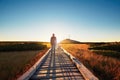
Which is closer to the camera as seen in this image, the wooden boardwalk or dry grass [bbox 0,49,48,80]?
the wooden boardwalk

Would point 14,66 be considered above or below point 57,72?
below

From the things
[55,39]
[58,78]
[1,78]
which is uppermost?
[55,39]

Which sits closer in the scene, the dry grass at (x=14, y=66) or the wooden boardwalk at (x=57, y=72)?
the wooden boardwalk at (x=57, y=72)

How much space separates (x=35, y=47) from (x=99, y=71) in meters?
29.9

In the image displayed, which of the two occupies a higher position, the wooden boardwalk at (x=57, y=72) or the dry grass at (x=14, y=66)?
the wooden boardwalk at (x=57, y=72)

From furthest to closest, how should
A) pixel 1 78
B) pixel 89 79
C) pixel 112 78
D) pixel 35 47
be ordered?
pixel 35 47 → pixel 1 78 → pixel 112 78 → pixel 89 79

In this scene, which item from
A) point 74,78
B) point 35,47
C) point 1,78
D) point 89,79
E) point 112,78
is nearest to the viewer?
point 89,79

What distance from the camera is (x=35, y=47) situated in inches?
1476

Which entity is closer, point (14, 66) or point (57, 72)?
point (57, 72)

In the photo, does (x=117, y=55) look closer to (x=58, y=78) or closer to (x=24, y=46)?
(x=58, y=78)

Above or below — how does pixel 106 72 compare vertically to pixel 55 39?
below

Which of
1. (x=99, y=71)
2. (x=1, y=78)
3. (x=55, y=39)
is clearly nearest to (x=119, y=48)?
(x=55, y=39)

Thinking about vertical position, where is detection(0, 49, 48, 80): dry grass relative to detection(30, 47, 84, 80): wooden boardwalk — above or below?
below

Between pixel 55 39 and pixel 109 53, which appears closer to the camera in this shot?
pixel 109 53
